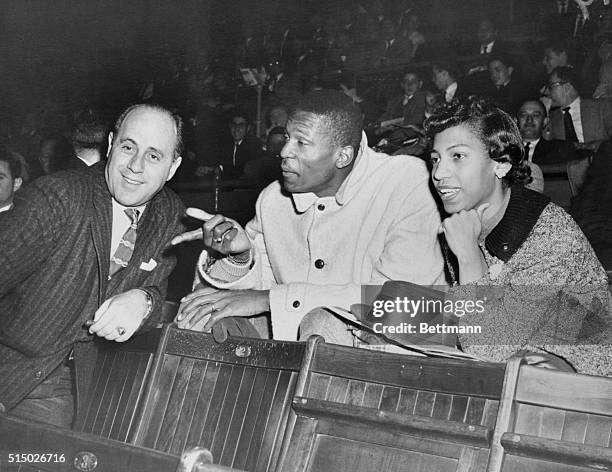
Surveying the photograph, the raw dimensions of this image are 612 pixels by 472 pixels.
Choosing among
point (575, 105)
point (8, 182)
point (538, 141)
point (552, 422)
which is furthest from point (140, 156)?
point (575, 105)

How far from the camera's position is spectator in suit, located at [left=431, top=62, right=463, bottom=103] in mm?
5052

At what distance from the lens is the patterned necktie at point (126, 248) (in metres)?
2.19

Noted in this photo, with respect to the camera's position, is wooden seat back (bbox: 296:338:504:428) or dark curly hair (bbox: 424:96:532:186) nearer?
wooden seat back (bbox: 296:338:504:428)

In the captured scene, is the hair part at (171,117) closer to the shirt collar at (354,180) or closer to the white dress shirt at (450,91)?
the shirt collar at (354,180)

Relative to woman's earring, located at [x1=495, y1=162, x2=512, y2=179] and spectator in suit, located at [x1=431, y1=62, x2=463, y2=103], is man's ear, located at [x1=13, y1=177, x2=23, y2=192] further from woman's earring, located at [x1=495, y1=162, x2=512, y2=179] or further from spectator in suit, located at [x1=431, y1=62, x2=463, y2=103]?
spectator in suit, located at [x1=431, y1=62, x2=463, y2=103]

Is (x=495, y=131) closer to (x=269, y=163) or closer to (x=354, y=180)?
(x=354, y=180)

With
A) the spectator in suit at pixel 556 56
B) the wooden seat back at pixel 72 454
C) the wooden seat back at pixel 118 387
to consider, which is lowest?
the wooden seat back at pixel 72 454

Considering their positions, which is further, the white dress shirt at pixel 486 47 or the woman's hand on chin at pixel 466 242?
the white dress shirt at pixel 486 47

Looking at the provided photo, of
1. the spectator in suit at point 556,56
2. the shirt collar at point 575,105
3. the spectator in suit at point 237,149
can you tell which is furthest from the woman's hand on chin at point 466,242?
the spectator in suit at point 556,56

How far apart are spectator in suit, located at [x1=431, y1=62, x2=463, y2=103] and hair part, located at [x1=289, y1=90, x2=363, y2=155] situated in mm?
2914

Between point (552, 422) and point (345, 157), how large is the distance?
111cm

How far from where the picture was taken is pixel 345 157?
7.39 feet

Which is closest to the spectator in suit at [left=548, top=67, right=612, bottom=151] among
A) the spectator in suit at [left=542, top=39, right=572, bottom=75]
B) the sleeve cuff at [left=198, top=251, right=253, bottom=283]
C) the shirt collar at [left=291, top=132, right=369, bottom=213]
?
the spectator in suit at [left=542, top=39, right=572, bottom=75]

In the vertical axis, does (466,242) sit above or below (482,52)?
below
